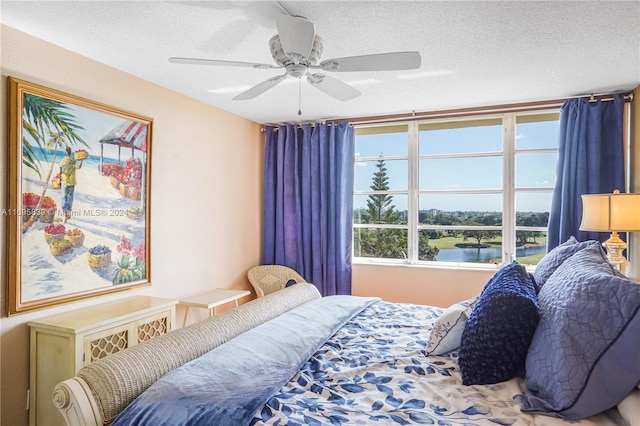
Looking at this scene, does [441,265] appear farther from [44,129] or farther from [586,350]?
[44,129]

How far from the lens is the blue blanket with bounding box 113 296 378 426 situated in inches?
48.8

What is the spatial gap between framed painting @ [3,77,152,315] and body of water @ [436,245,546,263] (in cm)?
287

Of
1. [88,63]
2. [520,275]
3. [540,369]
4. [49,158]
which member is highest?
[88,63]

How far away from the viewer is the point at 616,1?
182 centimetres

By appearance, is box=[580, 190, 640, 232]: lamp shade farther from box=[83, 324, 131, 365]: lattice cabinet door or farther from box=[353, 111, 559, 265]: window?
box=[83, 324, 131, 365]: lattice cabinet door

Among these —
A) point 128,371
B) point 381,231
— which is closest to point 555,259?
point 128,371

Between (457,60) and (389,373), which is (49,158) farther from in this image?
(457,60)

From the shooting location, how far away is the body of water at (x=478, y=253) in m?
3.64

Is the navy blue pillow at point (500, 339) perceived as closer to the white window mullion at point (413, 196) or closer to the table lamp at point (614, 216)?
the table lamp at point (614, 216)

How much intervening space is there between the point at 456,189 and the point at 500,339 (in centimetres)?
269

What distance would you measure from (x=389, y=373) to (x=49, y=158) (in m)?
2.29

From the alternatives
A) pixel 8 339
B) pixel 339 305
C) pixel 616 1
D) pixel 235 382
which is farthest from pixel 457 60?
pixel 8 339

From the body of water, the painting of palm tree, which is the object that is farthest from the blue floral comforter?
the body of water

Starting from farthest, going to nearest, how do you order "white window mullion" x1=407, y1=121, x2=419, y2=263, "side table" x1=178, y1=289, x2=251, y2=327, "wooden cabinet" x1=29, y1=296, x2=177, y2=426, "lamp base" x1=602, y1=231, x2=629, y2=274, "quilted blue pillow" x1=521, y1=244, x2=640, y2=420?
"white window mullion" x1=407, y1=121, x2=419, y2=263 → "side table" x1=178, y1=289, x2=251, y2=327 → "lamp base" x1=602, y1=231, x2=629, y2=274 → "wooden cabinet" x1=29, y1=296, x2=177, y2=426 → "quilted blue pillow" x1=521, y1=244, x2=640, y2=420
